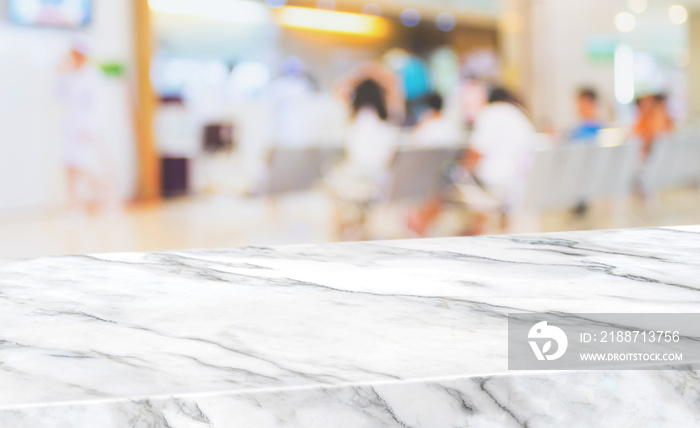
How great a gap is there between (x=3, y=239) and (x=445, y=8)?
32.1 feet

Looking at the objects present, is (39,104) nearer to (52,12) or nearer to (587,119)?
(52,12)

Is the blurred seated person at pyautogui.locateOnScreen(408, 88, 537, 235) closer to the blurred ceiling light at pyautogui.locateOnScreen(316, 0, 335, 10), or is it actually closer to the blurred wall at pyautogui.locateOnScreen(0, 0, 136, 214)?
the blurred wall at pyautogui.locateOnScreen(0, 0, 136, 214)

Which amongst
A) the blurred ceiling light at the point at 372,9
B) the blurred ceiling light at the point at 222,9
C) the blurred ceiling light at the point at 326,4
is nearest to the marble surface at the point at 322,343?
the blurred ceiling light at the point at 222,9

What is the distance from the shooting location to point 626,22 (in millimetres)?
16328

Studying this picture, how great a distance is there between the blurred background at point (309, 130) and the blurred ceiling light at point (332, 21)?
0.03 m

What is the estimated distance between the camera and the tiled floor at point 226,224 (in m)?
5.93

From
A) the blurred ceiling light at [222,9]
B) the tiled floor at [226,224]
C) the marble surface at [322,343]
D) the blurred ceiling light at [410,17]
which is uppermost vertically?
the blurred ceiling light at [410,17]

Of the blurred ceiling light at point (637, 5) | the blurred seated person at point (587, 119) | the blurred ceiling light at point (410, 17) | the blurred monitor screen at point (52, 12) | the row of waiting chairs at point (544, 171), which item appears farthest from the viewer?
the blurred ceiling light at point (637, 5)

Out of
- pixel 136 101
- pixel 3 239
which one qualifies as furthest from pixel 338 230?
pixel 136 101

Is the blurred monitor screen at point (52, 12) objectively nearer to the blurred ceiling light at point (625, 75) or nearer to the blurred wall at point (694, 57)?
the blurred ceiling light at point (625, 75)

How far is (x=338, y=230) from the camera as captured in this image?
573 cm

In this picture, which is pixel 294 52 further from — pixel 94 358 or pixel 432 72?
pixel 94 358

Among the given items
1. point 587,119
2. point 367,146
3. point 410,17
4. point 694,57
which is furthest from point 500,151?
point 694,57

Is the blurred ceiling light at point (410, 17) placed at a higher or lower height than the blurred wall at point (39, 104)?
higher
